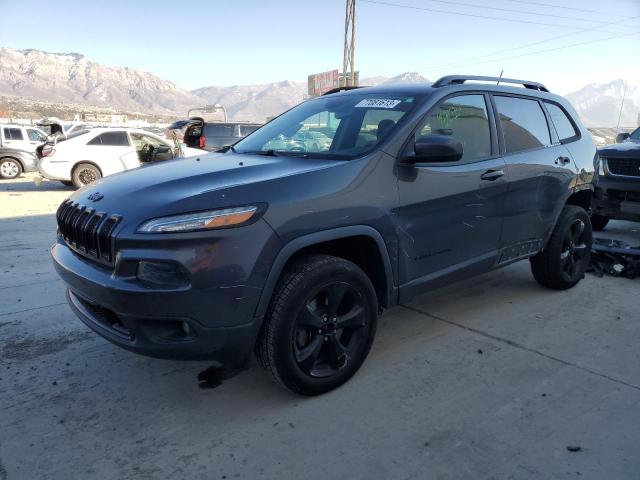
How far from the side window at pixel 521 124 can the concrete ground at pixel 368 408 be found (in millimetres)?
1434

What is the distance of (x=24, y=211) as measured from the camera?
9094mm

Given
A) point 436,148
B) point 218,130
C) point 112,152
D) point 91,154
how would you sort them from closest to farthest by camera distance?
1. point 436,148
2. point 91,154
3. point 112,152
4. point 218,130

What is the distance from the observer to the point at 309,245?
262 centimetres

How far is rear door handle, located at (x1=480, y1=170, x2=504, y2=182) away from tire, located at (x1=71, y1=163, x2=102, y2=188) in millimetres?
10582

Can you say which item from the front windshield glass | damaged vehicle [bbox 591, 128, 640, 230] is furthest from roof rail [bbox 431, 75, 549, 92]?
damaged vehicle [bbox 591, 128, 640, 230]

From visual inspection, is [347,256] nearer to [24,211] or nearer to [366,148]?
[366,148]

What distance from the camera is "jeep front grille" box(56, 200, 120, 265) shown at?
2402 mm

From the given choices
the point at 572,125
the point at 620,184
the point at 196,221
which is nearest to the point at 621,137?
the point at 620,184

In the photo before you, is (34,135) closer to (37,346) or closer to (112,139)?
(112,139)

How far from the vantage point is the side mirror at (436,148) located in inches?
114

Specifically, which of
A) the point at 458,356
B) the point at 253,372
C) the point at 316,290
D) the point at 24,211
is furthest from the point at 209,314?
the point at 24,211

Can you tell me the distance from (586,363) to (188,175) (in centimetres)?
284

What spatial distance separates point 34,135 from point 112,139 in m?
7.34

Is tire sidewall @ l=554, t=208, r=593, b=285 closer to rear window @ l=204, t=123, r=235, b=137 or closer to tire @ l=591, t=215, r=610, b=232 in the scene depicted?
tire @ l=591, t=215, r=610, b=232
